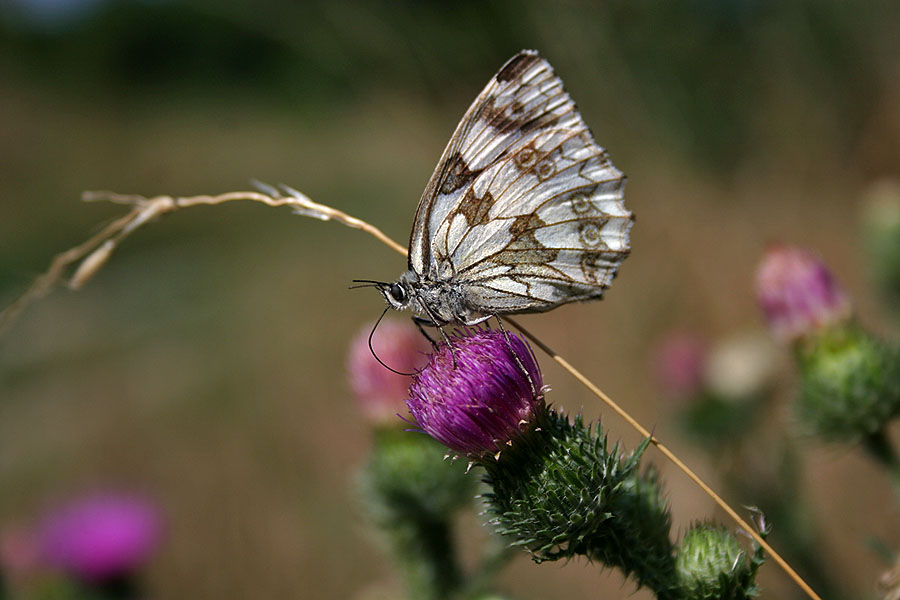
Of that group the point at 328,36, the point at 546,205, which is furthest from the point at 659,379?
the point at 328,36

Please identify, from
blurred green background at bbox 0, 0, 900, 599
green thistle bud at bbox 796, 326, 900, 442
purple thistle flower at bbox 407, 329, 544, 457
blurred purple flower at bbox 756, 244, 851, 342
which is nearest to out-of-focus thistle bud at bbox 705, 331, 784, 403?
blurred green background at bbox 0, 0, 900, 599

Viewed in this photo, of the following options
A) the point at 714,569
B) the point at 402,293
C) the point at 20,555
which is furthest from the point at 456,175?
the point at 20,555

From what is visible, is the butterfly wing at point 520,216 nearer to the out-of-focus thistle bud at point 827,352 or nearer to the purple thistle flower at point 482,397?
the purple thistle flower at point 482,397

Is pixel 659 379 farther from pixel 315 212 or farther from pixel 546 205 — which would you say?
pixel 315 212

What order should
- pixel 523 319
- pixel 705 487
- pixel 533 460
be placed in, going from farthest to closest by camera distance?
pixel 523 319
pixel 533 460
pixel 705 487

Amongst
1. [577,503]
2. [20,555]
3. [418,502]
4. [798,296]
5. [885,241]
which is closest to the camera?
[577,503]

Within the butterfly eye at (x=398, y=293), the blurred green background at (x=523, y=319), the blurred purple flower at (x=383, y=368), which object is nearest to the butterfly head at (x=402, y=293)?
the butterfly eye at (x=398, y=293)

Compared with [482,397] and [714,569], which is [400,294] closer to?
[482,397]
